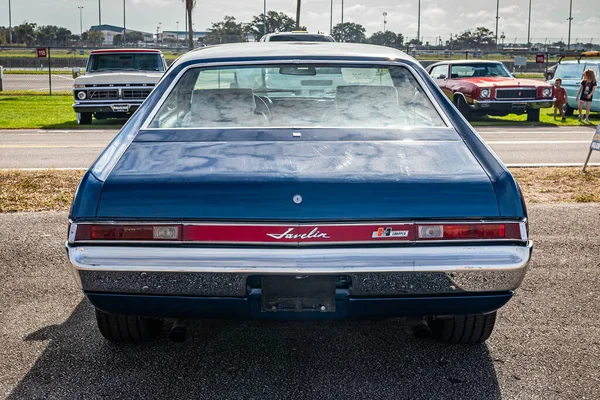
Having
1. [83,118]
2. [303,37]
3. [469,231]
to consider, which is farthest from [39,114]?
[469,231]

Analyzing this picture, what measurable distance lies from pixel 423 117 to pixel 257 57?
99 cm

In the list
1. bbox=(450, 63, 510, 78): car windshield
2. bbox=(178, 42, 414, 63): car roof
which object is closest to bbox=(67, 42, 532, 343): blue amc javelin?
bbox=(178, 42, 414, 63): car roof

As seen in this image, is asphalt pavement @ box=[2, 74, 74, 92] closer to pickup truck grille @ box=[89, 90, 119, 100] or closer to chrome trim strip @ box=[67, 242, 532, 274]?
pickup truck grille @ box=[89, 90, 119, 100]

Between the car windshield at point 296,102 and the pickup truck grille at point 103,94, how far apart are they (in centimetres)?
1295

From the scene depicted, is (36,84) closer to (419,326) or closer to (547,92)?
(547,92)

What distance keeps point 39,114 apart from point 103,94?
3881 millimetres

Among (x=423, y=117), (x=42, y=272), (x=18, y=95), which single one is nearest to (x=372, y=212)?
(x=423, y=117)

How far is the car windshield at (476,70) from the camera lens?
19.3 meters

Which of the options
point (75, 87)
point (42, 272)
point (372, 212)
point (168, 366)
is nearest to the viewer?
point (372, 212)

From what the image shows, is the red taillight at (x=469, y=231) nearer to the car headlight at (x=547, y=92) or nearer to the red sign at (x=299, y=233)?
the red sign at (x=299, y=233)

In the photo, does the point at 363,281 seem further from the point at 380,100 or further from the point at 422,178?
the point at 380,100

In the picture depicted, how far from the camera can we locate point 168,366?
3.41 metres

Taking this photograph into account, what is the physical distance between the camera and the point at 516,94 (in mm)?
18016

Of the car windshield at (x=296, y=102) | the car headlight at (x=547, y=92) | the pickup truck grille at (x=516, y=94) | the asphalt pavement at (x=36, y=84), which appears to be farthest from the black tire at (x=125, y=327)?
the asphalt pavement at (x=36, y=84)
